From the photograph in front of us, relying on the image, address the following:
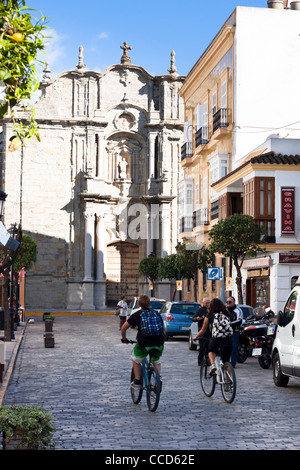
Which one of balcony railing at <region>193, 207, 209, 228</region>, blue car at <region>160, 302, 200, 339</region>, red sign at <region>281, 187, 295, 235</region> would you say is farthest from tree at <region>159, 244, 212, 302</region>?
blue car at <region>160, 302, 200, 339</region>

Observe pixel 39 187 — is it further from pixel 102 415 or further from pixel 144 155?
pixel 102 415

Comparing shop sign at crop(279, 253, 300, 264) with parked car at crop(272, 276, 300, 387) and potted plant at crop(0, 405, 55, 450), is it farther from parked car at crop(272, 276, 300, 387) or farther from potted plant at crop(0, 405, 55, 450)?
potted plant at crop(0, 405, 55, 450)

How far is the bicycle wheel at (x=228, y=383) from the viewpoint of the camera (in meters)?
12.5

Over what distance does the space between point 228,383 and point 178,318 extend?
51.1ft

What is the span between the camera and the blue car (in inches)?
1107

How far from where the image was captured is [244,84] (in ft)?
123

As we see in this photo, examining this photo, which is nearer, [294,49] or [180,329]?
[180,329]

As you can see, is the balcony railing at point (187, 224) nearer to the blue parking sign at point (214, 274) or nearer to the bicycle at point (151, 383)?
the blue parking sign at point (214, 274)

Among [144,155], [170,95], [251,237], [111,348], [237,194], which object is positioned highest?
[170,95]

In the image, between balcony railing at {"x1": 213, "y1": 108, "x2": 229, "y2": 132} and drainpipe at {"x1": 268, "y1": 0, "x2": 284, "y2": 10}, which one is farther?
drainpipe at {"x1": 268, "y1": 0, "x2": 284, "y2": 10}

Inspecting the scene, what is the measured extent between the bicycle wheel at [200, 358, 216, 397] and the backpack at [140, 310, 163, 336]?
181 cm
